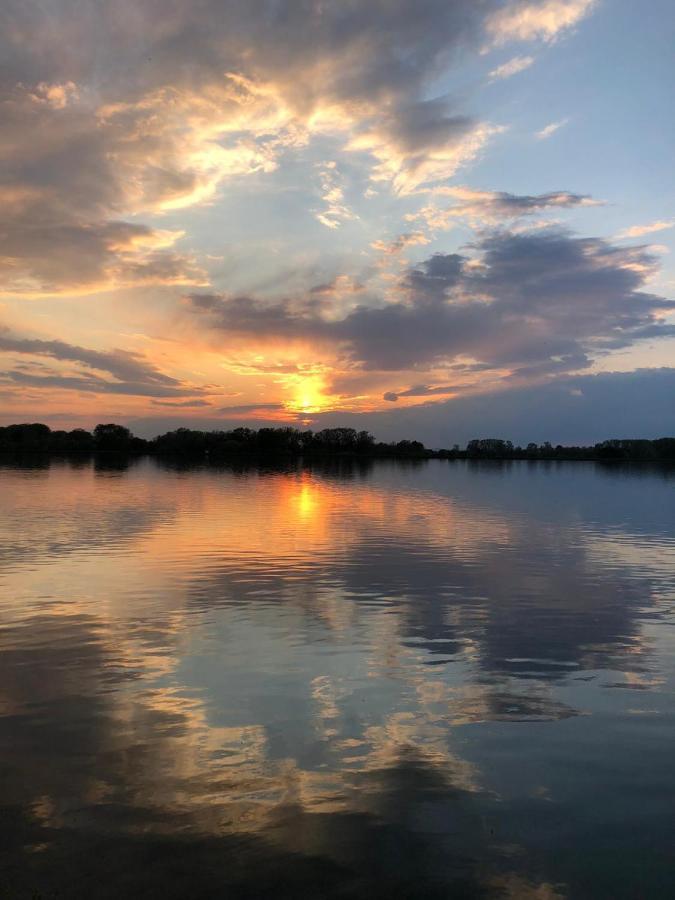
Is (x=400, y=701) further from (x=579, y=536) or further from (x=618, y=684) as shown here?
(x=579, y=536)

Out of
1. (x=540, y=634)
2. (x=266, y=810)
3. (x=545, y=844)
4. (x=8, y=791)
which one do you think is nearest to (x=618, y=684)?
(x=540, y=634)

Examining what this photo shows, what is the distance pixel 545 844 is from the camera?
8.70 metres

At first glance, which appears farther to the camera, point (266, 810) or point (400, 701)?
point (400, 701)

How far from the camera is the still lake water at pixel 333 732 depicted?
8172 mm

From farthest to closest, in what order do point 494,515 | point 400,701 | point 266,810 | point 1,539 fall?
point 494,515, point 1,539, point 400,701, point 266,810

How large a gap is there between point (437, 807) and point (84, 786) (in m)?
5.30

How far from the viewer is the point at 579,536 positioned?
4412 centimetres

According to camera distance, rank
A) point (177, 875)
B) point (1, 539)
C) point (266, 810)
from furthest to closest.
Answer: point (1, 539) → point (266, 810) → point (177, 875)

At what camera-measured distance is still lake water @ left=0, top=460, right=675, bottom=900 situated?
817cm

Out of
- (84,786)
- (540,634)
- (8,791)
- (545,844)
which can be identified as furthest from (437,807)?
(540,634)

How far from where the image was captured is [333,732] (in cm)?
1209

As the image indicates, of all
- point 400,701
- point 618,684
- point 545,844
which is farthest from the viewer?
point 618,684

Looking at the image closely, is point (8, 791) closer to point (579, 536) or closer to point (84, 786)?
point (84, 786)

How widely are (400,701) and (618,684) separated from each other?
5.37 meters
